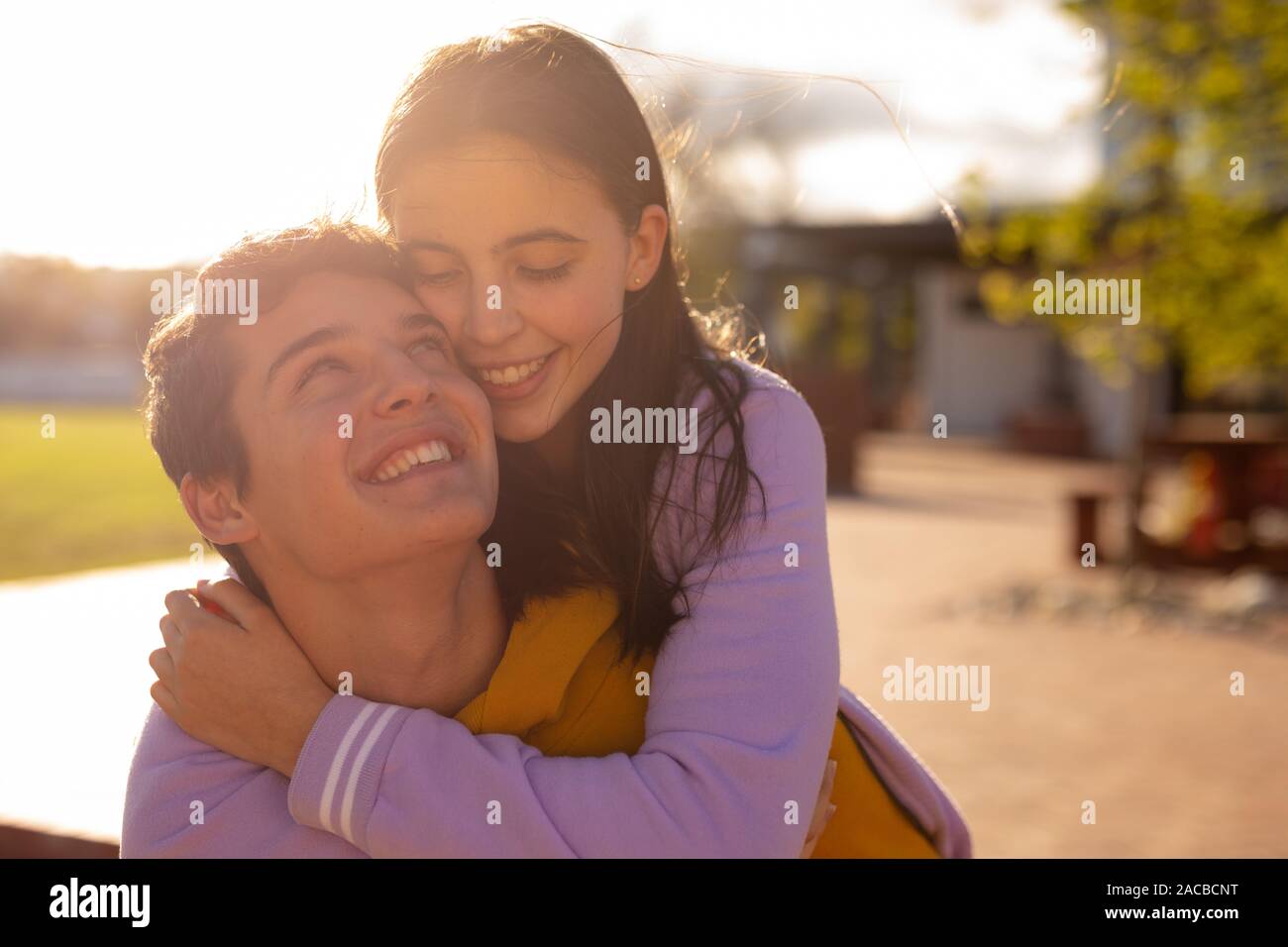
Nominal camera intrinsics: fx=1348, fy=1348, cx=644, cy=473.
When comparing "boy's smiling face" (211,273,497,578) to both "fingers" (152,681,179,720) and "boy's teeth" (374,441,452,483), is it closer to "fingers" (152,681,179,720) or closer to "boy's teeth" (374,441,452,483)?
"boy's teeth" (374,441,452,483)

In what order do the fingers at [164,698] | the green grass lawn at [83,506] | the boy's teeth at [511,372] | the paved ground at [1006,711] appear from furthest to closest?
the green grass lawn at [83,506], the paved ground at [1006,711], the boy's teeth at [511,372], the fingers at [164,698]

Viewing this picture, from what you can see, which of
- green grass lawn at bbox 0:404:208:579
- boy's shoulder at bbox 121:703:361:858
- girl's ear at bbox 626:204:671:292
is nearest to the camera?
boy's shoulder at bbox 121:703:361:858

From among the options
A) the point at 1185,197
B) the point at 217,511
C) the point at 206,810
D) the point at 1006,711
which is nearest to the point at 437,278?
the point at 217,511

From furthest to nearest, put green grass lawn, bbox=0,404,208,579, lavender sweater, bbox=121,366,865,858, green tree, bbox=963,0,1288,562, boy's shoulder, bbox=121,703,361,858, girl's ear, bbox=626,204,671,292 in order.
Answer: green grass lawn, bbox=0,404,208,579 < green tree, bbox=963,0,1288,562 < girl's ear, bbox=626,204,671,292 < boy's shoulder, bbox=121,703,361,858 < lavender sweater, bbox=121,366,865,858

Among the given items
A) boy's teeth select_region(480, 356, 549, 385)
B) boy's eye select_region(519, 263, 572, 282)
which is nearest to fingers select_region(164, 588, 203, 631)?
boy's teeth select_region(480, 356, 549, 385)

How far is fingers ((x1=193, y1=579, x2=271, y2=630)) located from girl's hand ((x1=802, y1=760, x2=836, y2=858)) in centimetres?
88

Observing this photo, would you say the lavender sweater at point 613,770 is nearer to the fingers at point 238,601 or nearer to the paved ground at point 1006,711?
the fingers at point 238,601

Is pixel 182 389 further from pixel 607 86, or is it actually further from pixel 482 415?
pixel 607 86

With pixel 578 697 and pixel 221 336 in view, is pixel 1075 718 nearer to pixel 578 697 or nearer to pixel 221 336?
pixel 578 697

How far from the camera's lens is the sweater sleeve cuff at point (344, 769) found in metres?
1.73

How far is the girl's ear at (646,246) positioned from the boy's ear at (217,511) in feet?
2.46

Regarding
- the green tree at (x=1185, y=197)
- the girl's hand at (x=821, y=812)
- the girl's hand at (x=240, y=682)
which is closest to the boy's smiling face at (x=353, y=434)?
the girl's hand at (x=240, y=682)

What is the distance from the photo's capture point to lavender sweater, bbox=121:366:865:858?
173 centimetres
